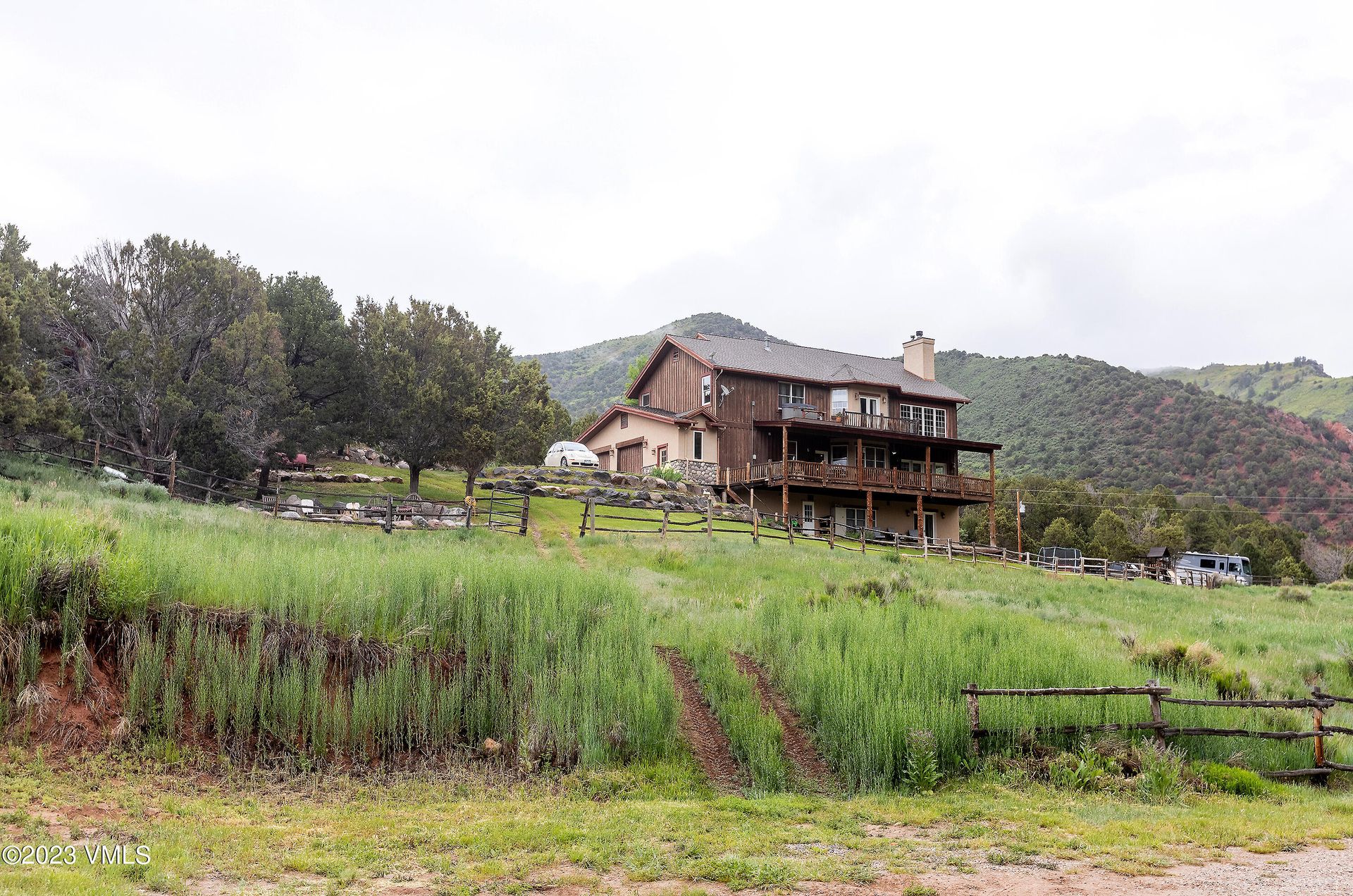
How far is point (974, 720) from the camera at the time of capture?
1192 centimetres

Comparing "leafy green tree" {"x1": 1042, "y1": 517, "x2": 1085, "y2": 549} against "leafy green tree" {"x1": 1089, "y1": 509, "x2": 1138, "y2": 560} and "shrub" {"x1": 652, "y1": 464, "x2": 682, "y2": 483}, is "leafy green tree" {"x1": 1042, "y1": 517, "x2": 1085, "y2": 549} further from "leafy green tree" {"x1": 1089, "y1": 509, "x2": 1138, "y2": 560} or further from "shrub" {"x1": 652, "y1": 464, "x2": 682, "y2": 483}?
"shrub" {"x1": 652, "y1": 464, "x2": 682, "y2": 483}

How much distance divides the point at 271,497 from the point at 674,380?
21.9 metres

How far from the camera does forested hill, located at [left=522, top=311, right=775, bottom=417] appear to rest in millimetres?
145125

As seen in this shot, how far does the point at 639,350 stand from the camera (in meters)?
180

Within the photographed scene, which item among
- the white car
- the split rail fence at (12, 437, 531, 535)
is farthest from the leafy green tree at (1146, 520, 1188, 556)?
the split rail fence at (12, 437, 531, 535)

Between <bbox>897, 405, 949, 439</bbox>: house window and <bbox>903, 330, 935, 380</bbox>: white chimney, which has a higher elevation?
<bbox>903, 330, 935, 380</bbox>: white chimney

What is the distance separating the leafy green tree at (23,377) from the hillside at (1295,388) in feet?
446

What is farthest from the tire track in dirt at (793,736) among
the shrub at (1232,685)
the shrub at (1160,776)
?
the shrub at (1232,685)

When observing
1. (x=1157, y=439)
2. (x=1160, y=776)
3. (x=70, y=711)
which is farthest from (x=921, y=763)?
(x=1157, y=439)

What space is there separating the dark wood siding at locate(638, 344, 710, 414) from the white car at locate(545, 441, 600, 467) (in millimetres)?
4962

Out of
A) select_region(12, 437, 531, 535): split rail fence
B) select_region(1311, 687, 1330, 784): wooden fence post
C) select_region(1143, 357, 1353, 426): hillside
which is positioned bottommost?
select_region(1311, 687, 1330, 784): wooden fence post

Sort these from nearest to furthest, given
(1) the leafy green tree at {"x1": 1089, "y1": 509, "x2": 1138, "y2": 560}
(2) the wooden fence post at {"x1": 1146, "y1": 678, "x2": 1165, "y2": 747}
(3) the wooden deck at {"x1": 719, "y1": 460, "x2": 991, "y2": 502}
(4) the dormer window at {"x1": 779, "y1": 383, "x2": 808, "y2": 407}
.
A: (2) the wooden fence post at {"x1": 1146, "y1": 678, "x2": 1165, "y2": 747}
(3) the wooden deck at {"x1": 719, "y1": 460, "x2": 991, "y2": 502}
(4) the dormer window at {"x1": 779, "y1": 383, "x2": 808, "y2": 407}
(1) the leafy green tree at {"x1": 1089, "y1": 509, "x2": 1138, "y2": 560}

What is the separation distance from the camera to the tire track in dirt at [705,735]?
452 inches

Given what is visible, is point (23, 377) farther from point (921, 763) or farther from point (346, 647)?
point (921, 763)
